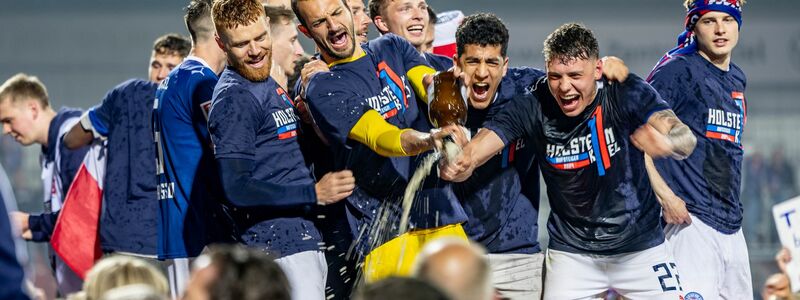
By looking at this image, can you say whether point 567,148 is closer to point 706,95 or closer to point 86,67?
point 706,95

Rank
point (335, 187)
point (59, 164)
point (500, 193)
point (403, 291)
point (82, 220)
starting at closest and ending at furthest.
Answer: point (403, 291) → point (335, 187) → point (500, 193) → point (82, 220) → point (59, 164)

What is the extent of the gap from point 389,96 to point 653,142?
1373 mm

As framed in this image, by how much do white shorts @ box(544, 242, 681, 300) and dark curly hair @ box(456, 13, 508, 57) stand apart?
125 cm

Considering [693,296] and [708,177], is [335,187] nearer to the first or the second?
[693,296]

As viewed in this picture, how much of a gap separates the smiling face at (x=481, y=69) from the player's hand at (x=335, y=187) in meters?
0.90

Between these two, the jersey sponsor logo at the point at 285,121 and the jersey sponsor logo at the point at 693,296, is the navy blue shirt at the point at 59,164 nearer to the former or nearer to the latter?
the jersey sponsor logo at the point at 285,121

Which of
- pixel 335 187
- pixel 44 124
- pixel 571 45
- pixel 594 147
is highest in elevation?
pixel 571 45

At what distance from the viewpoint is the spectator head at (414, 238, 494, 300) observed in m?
3.24

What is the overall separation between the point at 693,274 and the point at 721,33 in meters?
1.56

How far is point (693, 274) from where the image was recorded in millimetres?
7402

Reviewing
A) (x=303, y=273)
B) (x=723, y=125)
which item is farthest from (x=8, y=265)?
(x=723, y=125)

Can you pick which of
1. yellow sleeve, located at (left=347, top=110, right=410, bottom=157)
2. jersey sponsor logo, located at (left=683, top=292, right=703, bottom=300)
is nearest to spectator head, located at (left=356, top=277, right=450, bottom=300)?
yellow sleeve, located at (left=347, top=110, right=410, bottom=157)

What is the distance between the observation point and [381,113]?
611cm

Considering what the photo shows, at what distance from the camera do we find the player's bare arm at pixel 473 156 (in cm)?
597
